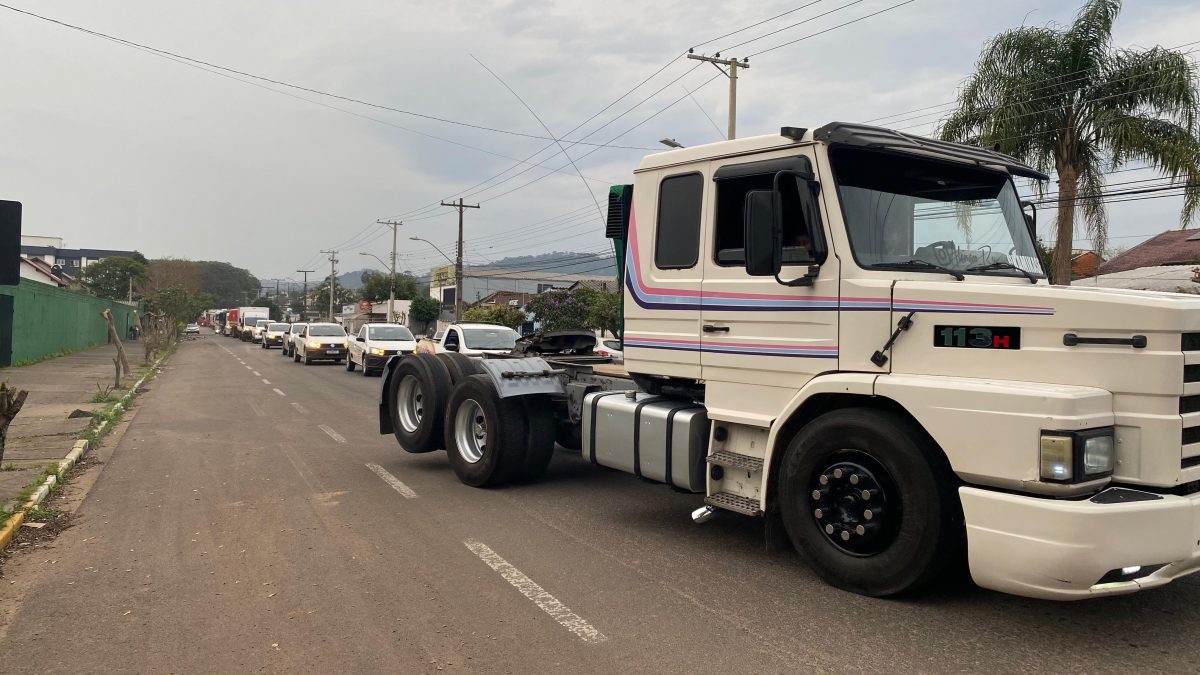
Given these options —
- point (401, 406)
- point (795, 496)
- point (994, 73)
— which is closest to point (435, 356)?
point (401, 406)

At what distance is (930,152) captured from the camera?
532 cm

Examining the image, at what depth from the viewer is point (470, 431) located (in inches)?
332

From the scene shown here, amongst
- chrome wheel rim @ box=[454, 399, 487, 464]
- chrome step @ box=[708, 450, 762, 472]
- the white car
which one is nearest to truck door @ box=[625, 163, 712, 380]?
chrome step @ box=[708, 450, 762, 472]

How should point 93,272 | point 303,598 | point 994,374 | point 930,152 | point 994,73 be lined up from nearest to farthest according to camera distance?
point 994,374
point 303,598
point 930,152
point 994,73
point 93,272

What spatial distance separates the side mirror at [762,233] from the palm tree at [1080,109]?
1265cm

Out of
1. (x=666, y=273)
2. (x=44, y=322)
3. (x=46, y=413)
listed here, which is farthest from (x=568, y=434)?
(x=44, y=322)

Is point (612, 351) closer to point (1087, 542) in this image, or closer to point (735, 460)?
point (735, 460)

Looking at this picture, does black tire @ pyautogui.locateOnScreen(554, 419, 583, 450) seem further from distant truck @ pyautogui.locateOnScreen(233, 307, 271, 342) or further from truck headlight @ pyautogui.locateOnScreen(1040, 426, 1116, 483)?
distant truck @ pyautogui.locateOnScreen(233, 307, 271, 342)

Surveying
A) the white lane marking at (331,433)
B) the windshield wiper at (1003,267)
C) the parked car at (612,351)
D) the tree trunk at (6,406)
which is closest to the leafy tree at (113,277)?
the white lane marking at (331,433)

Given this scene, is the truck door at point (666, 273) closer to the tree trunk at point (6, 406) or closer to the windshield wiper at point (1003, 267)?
the windshield wiper at point (1003, 267)

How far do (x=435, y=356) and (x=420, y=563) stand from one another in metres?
4.01

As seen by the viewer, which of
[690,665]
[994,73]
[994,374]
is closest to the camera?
[690,665]

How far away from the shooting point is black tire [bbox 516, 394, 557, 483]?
25.8 feet

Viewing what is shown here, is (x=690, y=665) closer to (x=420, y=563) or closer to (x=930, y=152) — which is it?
(x=420, y=563)
